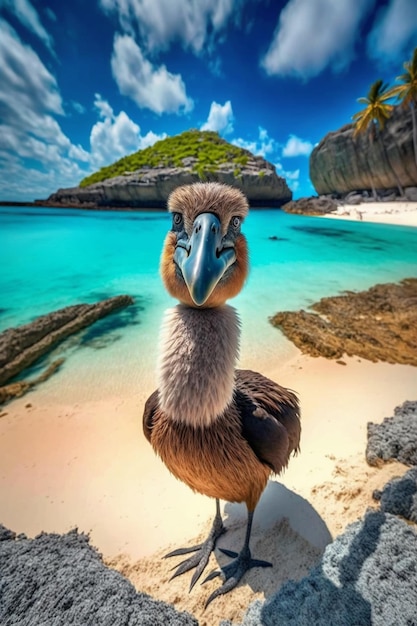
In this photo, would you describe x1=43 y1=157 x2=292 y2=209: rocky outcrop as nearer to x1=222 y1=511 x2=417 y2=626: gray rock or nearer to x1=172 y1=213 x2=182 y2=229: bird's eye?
x1=172 y1=213 x2=182 y2=229: bird's eye

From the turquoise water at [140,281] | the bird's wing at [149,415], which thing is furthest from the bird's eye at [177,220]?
the turquoise water at [140,281]

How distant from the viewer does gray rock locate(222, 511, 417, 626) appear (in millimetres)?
1490

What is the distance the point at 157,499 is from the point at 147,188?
5066 cm

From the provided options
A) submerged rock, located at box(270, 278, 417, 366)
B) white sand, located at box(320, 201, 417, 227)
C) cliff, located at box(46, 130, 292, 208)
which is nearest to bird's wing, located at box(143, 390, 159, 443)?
submerged rock, located at box(270, 278, 417, 366)

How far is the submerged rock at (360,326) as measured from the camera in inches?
207

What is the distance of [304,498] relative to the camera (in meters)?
2.59

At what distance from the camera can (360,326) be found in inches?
253

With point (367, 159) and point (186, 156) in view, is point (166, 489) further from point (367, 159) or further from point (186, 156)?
point (186, 156)

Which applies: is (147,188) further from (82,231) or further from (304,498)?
(304,498)

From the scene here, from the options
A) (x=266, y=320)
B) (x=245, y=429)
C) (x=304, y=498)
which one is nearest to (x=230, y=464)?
(x=245, y=429)

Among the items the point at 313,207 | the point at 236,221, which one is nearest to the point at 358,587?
the point at 236,221

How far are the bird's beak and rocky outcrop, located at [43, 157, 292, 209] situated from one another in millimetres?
45197

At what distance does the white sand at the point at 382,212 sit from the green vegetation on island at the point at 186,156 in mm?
18621

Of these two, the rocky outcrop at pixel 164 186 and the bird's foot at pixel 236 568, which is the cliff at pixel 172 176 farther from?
the bird's foot at pixel 236 568
